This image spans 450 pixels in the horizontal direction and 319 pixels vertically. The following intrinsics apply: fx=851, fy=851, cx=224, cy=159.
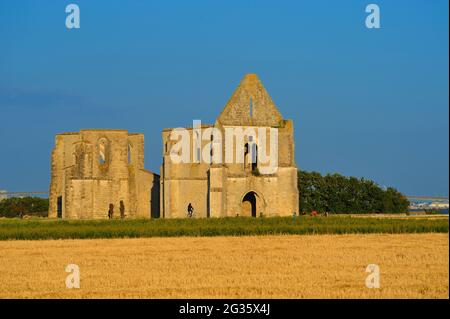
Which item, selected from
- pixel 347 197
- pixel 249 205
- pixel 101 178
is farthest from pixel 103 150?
pixel 347 197

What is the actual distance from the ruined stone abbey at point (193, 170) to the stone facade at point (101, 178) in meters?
0.07

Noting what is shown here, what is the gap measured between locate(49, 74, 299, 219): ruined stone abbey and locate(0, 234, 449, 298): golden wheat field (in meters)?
17.9

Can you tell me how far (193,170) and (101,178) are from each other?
21.3 feet

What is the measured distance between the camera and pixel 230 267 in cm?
2225

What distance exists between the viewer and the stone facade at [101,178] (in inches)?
2260

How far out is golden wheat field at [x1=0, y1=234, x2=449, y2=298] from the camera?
17.4 metres

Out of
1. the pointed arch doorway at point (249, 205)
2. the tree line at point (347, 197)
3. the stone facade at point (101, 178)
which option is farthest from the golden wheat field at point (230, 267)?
the tree line at point (347, 197)

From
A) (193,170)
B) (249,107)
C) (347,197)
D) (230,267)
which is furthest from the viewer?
(347,197)

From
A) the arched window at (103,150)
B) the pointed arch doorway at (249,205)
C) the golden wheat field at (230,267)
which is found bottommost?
the golden wheat field at (230,267)

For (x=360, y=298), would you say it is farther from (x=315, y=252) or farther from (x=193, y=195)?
(x=193, y=195)

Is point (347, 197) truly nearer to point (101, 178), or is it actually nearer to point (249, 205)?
point (249, 205)

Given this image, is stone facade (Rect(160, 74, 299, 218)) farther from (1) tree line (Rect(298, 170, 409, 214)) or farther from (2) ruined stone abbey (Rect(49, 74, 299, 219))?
(1) tree line (Rect(298, 170, 409, 214))

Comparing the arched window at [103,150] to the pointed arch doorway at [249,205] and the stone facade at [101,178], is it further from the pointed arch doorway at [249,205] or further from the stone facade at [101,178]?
the pointed arch doorway at [249,205]
